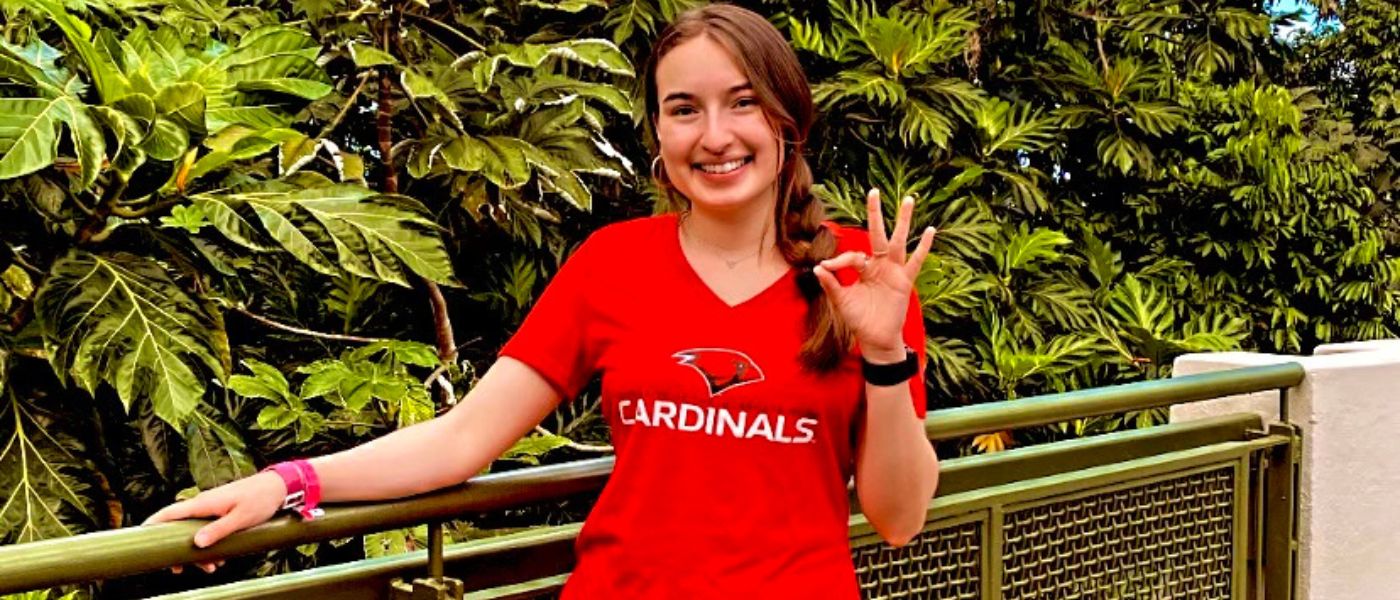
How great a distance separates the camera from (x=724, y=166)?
1.53 metres

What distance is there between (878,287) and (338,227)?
70.7 inches

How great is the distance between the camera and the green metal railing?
4.87ft

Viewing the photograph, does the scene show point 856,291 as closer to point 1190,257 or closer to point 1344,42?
point 1190,257

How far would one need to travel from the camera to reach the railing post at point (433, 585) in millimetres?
1617

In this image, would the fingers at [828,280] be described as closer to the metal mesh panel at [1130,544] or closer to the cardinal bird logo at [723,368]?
the cardinal bird logo at [723,368]

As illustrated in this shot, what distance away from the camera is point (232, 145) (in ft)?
9.39

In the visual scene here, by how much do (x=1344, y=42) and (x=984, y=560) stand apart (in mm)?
6507

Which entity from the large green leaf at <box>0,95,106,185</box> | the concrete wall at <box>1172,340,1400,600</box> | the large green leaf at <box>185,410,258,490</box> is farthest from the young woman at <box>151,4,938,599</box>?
the concrete wall at <box>1172,340,1400,600</box>

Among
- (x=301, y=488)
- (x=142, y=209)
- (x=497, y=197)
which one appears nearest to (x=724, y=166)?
(x=301, y=488)

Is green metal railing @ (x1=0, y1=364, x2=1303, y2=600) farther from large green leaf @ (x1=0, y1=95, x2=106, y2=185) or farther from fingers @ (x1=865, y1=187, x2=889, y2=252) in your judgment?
large green leaf @ (x1=0, y1=95, x2=106, y2=185)

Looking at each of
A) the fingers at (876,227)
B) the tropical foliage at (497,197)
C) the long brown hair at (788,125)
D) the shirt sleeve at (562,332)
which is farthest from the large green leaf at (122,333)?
the fingers at (876,227)

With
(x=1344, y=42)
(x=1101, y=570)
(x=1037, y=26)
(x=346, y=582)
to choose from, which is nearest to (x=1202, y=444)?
(x=1101, y=570)

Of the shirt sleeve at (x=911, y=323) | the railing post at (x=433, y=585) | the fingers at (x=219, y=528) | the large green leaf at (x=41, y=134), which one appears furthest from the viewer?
the large green leaf at (x=41, y=134)

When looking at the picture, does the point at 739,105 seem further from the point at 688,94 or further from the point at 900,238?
the point at 900,238
